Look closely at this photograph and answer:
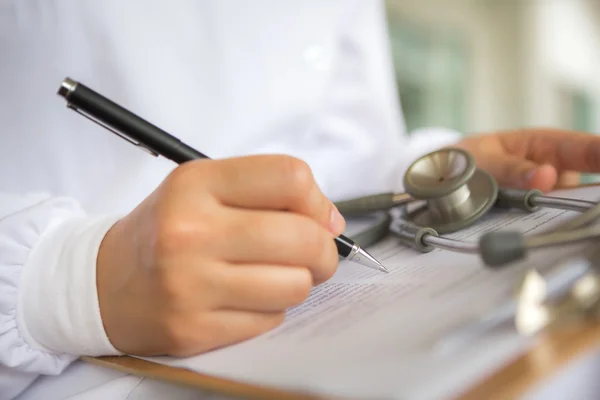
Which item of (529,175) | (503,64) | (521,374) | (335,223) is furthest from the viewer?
(503,64)

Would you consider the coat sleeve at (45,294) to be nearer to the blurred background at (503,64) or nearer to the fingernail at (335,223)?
the fingernail at (335,223)

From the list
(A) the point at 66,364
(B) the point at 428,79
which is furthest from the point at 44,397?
(B) the point at 428,79

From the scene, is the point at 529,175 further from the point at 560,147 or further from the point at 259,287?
the point at 259,287

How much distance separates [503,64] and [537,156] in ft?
6.85

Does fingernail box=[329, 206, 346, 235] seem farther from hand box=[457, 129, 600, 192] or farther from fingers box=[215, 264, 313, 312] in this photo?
hand box=[457, 129, 600, 192]

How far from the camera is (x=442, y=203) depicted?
0.35 metres

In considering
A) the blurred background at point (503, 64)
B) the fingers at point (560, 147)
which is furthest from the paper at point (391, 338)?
the blurred background at point (503, 64)

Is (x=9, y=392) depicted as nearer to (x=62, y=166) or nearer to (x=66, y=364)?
(x=66, y=364)

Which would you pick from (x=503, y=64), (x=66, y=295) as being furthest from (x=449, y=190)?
(x=503, y=64)

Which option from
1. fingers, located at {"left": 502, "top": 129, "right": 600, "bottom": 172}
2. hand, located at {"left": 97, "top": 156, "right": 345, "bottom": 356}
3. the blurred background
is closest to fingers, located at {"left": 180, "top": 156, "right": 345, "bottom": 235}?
hand, located at {"left": 97, "top": 156, "right": 345, "bottom": 356}

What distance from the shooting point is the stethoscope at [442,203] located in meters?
0.33

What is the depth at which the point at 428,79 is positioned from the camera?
196 centimetres

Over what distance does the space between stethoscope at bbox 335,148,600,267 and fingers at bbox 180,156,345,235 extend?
3.5 inches

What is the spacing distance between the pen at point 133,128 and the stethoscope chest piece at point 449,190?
66 mm
